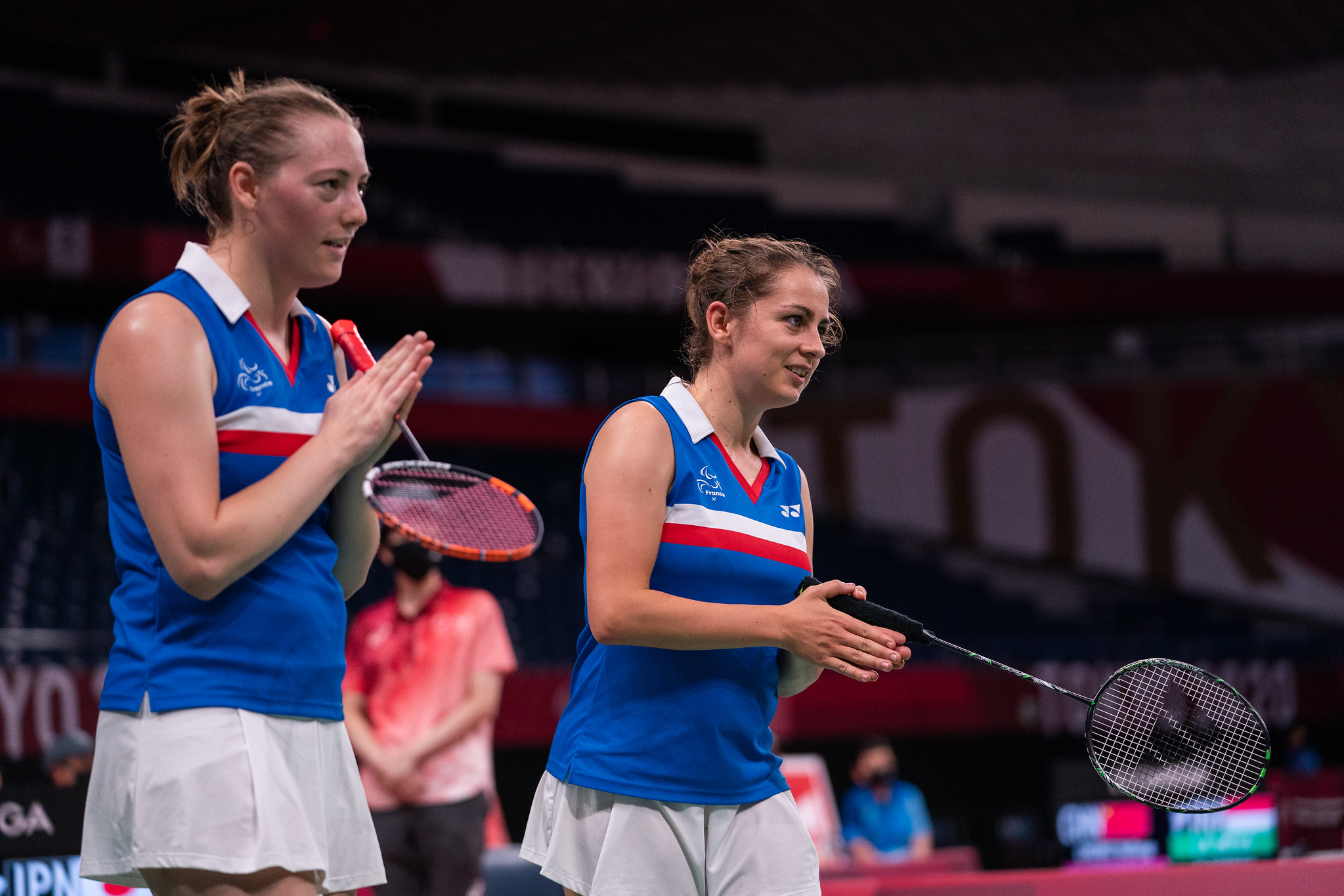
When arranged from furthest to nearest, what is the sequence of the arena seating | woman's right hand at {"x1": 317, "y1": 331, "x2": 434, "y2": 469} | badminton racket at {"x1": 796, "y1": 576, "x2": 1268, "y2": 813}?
the arena seating, badminton racket at {"x1": 796, "y1": 576, "x2": 1268, "y2": 813}, woman's right hand at {"x1": 317, "y1": 331, "x2": 434, "y2": 469}

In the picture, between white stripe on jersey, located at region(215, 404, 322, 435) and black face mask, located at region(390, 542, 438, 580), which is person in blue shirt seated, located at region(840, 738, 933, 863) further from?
white stripe on jersey, located at region(215, 404, 322, 435)

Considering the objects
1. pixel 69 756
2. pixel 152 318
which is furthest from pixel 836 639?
pixel 69 756

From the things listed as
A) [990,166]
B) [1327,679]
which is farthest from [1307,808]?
[990,166]

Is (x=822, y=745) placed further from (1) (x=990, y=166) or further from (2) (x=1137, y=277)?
(1) (x=990, y=166)

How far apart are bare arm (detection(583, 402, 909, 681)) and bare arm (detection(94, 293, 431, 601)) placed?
668 mm

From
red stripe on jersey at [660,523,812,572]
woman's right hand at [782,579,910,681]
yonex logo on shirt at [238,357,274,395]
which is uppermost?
yonex logo on shirt at [238,357,274,395]

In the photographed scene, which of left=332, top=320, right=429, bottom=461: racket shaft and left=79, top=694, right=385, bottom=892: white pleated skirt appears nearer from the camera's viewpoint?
left=79, top=694, right=385, bottom=892: white pleated skirt

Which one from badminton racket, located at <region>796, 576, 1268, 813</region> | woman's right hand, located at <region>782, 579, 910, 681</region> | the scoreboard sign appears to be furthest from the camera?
the scoreboard sign

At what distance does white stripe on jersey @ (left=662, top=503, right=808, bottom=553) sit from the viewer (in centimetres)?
273

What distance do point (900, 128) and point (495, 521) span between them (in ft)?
71.3

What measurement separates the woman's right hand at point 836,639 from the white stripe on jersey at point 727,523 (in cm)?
26

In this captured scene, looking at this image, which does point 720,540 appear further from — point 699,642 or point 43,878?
point 43,878

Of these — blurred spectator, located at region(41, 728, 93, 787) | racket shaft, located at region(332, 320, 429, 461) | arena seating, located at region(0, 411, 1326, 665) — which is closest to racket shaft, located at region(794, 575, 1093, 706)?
racket shaft, located at region(332, 320, 429, 461)

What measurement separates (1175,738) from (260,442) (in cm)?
221
